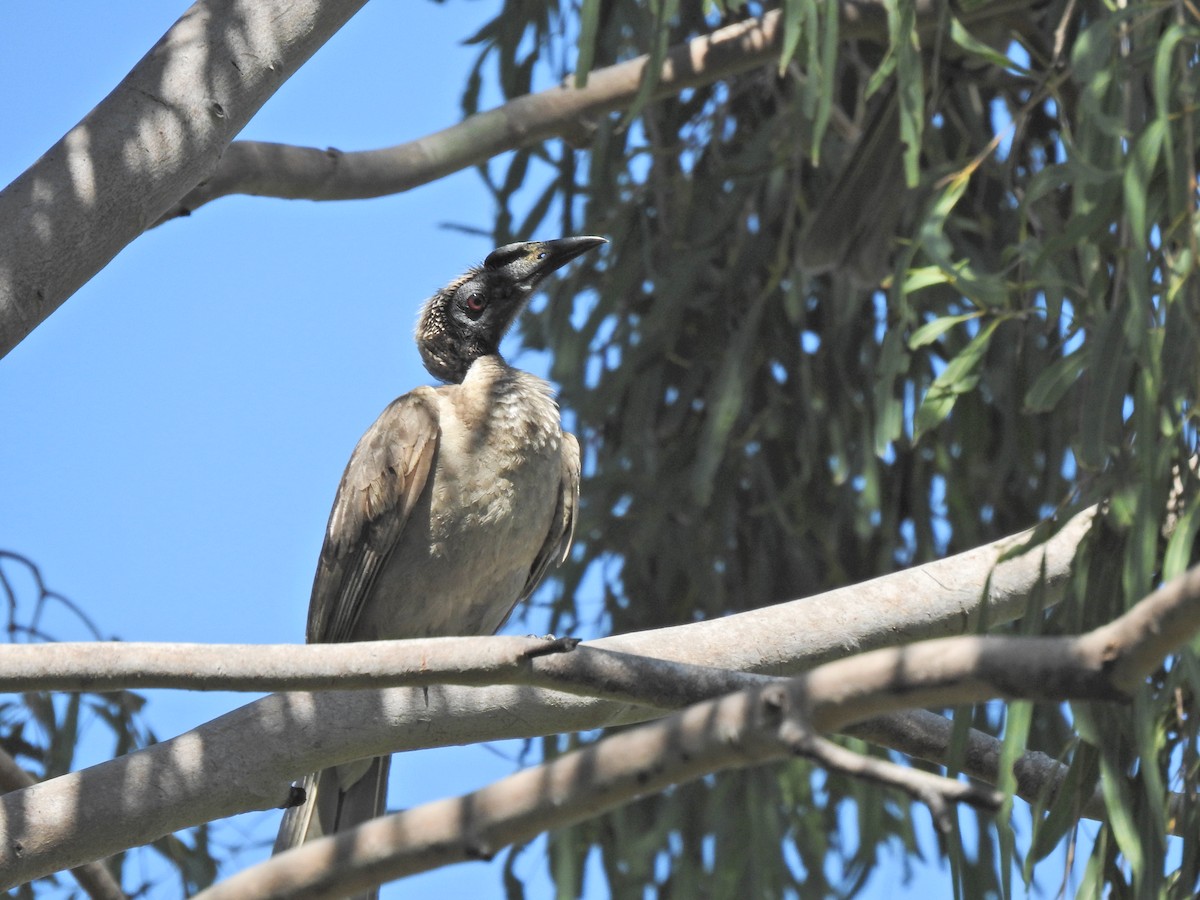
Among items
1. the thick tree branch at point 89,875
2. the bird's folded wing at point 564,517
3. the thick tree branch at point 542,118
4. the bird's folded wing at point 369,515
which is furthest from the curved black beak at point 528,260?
the thick tree branch at point 89,875

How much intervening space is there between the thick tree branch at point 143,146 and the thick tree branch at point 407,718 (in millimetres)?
626

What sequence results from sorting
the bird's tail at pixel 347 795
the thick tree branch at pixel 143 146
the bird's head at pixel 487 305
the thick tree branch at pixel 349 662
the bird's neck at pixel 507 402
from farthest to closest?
the bird's head at pixel 487 305
the bird's neck at pixel 507 402
the bird's tail at pixel 347 795
the thick tree branch at pixel 143 146
the thick tree branch at pixel 349 662

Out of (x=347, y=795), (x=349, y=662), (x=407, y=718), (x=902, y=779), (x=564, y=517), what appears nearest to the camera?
(x=902, y=779)

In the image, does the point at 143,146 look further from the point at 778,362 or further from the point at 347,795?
the point at 778,362

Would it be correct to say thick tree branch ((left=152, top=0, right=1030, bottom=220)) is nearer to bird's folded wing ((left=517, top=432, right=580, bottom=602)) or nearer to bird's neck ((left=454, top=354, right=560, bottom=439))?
bird's neck ((left=454, top=354, right=560, bottom=439))

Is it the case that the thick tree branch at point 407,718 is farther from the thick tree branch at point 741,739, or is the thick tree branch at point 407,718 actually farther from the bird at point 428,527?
the bird at point 428,527

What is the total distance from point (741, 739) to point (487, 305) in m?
2.85

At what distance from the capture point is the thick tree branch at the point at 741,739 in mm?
1224

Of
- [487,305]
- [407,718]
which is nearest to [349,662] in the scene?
[407,718]

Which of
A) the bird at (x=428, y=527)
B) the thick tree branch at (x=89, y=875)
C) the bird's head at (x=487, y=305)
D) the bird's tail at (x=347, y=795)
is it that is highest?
the bird's head at (x=487, y=305)

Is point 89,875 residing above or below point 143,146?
below

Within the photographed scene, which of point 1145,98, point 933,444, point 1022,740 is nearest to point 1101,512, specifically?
point 1022,740

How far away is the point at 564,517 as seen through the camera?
11.9 ft

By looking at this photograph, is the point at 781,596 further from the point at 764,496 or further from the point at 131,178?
Result: the point at 131,178
